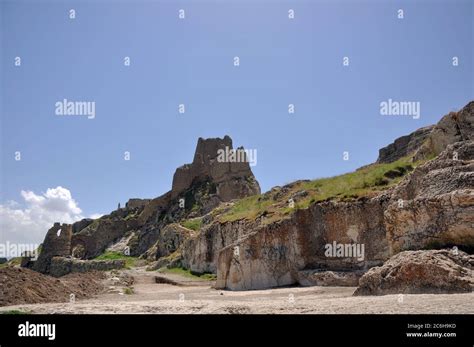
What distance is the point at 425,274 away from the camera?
9930mm

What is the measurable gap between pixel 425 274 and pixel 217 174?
5489cm

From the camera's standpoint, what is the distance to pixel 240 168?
63.0m

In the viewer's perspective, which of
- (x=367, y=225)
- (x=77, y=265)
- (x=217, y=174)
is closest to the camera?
(x=367, y=225)

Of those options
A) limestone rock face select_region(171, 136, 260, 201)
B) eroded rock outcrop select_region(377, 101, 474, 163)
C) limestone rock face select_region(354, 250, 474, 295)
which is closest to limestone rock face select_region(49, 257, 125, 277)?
limestone rock face select_region(171, 136, 260, 201)

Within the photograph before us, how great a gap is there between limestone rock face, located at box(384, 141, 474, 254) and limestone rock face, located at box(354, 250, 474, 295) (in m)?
0.98

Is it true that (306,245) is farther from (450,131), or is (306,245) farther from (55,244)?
(55,244)

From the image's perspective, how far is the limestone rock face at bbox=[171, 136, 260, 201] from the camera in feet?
200

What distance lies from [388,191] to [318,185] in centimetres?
1016

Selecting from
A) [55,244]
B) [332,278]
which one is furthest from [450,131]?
[55,244]

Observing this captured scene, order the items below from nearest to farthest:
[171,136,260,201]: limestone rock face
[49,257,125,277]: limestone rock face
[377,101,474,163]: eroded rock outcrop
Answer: [377,101,474,163]: eroded rock outcrop
[49,257,125,277]: limestone rock face
[171,136,260,201]: limestone rock face

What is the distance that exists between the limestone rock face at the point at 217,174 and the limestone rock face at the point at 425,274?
161ft

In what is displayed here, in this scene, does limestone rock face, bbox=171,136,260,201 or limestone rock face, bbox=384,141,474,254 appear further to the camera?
limestone rock face, bbox=171,136,260,201

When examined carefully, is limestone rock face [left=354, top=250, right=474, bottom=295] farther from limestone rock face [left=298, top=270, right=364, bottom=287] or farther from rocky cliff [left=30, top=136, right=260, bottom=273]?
rocky cliff [left=30, top=136, right=260, bottom=273]
